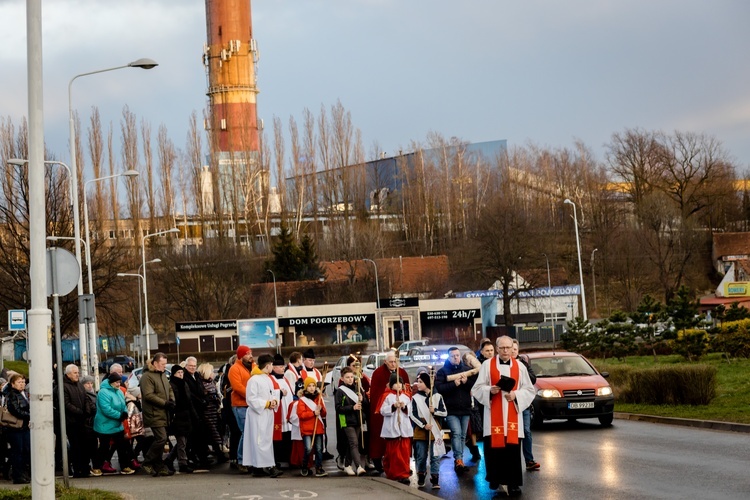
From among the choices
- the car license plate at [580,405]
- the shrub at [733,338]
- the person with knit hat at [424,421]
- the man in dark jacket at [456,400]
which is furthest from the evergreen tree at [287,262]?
the person with knit hat at [424,421]

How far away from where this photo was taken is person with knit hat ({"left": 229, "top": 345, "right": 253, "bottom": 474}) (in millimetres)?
17922

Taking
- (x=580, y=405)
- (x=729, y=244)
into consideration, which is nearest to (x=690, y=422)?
(x=580, y=405)

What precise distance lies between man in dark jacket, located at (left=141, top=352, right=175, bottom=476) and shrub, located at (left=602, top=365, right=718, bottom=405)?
11705 millimetres

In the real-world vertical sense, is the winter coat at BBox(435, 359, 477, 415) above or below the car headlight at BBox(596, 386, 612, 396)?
above

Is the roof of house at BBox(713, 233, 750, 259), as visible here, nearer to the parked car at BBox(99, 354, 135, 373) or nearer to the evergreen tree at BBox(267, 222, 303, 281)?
the evergreen tree at BBox(267, 222, 303, 281)

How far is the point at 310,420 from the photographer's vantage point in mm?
17250

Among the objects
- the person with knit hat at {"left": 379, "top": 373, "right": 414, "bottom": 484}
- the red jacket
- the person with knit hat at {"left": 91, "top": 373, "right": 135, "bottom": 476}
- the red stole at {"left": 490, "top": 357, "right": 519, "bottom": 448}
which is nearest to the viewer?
the red stole at {"left": 490, "top": 357, "right": 519, "bottom": 448}

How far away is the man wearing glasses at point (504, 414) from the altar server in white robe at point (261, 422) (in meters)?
4.25

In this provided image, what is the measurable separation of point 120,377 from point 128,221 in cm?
7376

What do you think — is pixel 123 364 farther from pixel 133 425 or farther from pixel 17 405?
pixel 17 405

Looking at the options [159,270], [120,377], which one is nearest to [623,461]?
[120,377]

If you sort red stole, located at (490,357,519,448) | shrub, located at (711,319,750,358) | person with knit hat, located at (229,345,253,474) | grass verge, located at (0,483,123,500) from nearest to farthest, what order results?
grass verge, located at (0,483,123,500), red stole, located at (490,357,519,448), person with knit hat, located at (229,345,253,474), shrub, located at (711,319,750,358)

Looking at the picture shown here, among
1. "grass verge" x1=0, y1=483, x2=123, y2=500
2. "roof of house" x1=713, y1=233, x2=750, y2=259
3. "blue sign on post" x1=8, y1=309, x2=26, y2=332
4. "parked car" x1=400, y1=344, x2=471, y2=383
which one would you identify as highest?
"roof of house" x1=713, y1=233, x2=750, y2=259

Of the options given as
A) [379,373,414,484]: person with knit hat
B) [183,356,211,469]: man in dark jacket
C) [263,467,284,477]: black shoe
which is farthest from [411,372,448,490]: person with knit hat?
[183,356,211,469]: man in dark jacket
